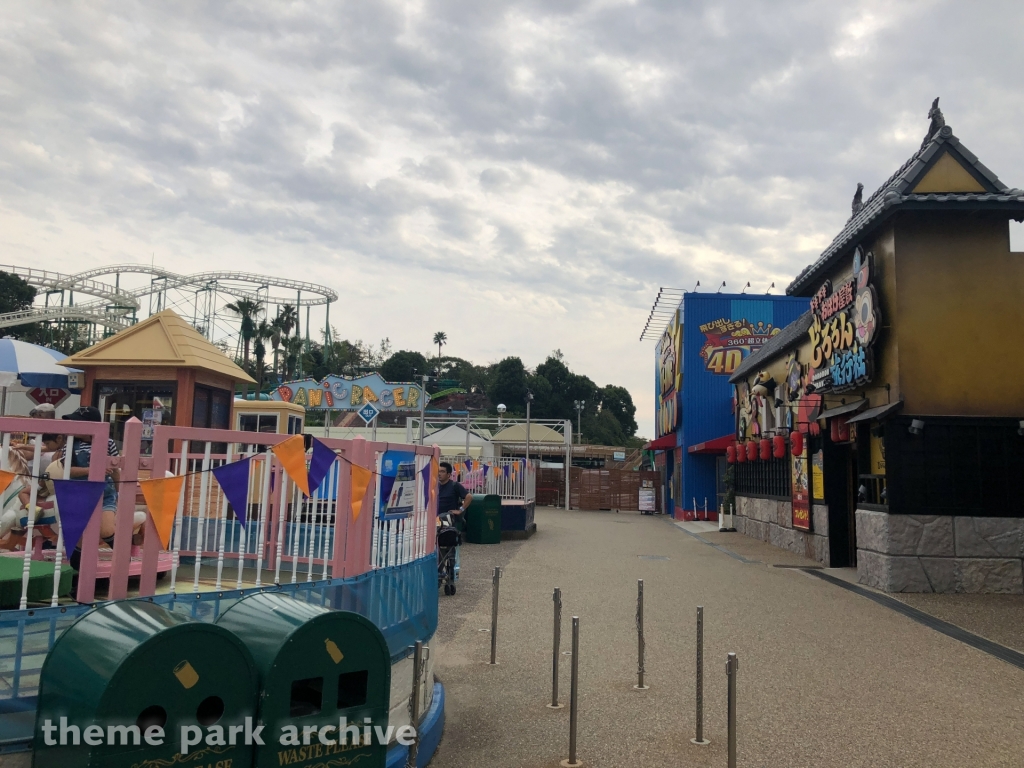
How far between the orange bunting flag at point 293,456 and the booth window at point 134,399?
908 centimetres

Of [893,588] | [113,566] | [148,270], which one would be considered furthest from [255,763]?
[148,270]

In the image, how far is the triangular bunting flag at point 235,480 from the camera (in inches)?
169

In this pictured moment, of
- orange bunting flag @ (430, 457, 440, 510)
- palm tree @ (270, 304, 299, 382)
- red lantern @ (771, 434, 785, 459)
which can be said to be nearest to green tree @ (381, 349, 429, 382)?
palm tree @ (270, 304, 299, 382)

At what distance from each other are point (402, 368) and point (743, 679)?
89225 mm

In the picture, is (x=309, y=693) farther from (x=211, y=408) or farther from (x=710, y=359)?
(x=710, y=359)

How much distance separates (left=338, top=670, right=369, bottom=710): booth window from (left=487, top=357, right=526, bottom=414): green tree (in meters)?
82.7

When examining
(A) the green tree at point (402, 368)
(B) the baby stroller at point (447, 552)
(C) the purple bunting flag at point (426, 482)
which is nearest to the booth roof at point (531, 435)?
(B) the baby stroller at point (447, 552)

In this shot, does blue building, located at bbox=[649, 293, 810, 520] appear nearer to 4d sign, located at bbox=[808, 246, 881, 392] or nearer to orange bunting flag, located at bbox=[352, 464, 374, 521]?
4d sign, located at bbox=[808, 246, 881, 392]

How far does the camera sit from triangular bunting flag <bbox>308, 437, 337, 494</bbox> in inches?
190

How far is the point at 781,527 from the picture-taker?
18.5m

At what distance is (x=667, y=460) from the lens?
37.8 m

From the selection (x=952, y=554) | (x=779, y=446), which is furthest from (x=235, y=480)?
(x=779, y=446)

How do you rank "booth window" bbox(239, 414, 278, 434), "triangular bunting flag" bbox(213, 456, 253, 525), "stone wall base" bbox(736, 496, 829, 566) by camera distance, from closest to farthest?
"triangular bunting flag" bbox(213, 456, 253, 525) < "stone wall base" bbox(736, 496, 829, 566) < "booth window" bbox(239, 414, 278, 434)

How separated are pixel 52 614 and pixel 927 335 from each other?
12.3 meters
